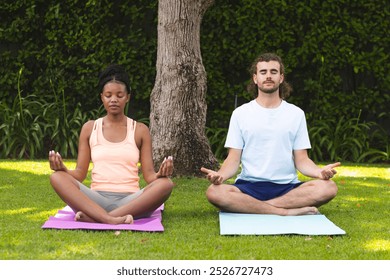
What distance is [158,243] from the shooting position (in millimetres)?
4445

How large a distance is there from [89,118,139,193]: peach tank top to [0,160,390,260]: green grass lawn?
1.33ft

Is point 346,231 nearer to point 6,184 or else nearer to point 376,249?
point 376,249

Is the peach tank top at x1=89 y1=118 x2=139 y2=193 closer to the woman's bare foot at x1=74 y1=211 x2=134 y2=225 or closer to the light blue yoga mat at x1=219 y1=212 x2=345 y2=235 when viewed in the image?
the woman's bare foot at x1=74 y1=211 x2=134 y2=225

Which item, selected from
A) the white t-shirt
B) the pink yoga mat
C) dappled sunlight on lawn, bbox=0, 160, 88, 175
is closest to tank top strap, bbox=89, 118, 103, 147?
the pink yoga mat

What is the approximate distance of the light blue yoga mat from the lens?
15.7 ft

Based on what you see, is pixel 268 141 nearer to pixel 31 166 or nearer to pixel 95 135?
pixel 95 135

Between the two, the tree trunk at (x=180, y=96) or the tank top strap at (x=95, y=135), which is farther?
the tree trunk at (x=180, y=96)

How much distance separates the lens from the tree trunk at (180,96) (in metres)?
7.36

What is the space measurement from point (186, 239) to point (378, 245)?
1173 millimetres

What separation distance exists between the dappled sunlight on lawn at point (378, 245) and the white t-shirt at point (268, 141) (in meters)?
1.14

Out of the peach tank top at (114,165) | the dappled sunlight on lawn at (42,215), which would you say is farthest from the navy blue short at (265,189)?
the dappled sunlight on lawn at (42,215)

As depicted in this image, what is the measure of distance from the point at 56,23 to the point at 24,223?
5.04m

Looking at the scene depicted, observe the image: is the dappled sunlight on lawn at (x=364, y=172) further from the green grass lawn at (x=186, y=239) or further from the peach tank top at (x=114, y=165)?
the peach tank top at (x=114, y=165)

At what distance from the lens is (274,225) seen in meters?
5.03
